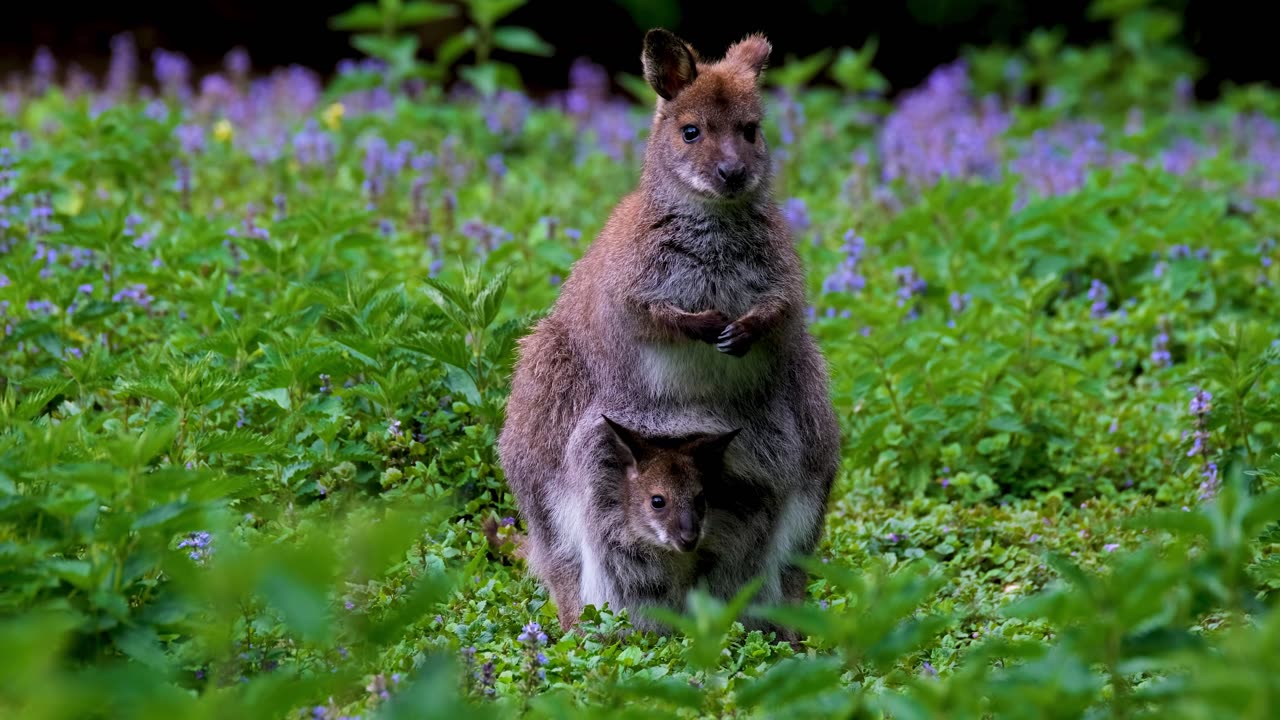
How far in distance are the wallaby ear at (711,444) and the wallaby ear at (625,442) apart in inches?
6.0

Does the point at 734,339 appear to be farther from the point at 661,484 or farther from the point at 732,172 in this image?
the point at 732,172

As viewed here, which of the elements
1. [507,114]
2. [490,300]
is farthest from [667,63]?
A: [507,114]

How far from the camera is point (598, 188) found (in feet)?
30.6

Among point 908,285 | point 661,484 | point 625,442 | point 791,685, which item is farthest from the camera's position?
point 908,285

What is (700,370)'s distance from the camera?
4832 mm

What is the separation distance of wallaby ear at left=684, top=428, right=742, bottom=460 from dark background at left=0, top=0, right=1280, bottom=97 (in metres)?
8.29

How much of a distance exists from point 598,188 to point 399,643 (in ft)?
17.7

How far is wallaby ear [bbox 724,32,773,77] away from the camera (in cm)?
543

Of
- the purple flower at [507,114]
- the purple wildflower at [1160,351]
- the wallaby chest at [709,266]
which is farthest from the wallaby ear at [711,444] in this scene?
→ the purple flower at [507,114]

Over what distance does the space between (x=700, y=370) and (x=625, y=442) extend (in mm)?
329

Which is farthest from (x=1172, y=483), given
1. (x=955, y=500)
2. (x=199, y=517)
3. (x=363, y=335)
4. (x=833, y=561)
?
(x=199, y=517)

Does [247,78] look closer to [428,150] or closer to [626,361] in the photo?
[428,150]

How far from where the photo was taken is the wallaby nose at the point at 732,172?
16.3 ft

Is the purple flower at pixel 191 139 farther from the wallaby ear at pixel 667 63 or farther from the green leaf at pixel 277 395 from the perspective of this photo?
the wallaby ear at pixel 667 63
